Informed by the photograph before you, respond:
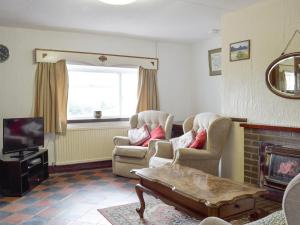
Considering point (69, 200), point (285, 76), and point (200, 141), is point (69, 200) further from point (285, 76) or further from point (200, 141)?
point (285, 76)

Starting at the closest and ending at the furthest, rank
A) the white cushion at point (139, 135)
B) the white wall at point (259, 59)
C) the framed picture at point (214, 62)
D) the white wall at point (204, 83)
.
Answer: the white wall at point (259, 59) < the white cushion at point (139, 135) < the framed picture at point (214, 62) < the white wall at point (204, 83)

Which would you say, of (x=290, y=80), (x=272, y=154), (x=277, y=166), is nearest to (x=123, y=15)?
(x=290, y=80)

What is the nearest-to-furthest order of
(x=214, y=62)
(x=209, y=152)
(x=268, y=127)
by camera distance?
1. (x=268, y=127)
2. (x=209, y=152)
3. (x=214, y=62)

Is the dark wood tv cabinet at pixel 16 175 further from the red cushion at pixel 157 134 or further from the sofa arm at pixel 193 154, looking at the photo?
the sofa arm at pixel 193 154

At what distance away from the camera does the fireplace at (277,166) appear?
302cm

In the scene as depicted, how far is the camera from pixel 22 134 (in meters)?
4.02

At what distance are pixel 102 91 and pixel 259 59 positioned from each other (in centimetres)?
282

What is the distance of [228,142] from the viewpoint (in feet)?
12.8

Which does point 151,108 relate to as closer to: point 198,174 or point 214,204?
point 198,174

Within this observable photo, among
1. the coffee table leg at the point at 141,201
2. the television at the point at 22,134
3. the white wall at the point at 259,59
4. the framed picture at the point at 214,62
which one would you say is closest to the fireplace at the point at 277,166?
the white wall at the point at 259,59

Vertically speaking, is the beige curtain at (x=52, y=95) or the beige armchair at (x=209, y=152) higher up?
the beige curtain at (x=52, y=95)

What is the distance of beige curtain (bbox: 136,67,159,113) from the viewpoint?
17.7 feet

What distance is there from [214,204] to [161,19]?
9.28 ft

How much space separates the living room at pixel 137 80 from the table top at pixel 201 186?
223mm
